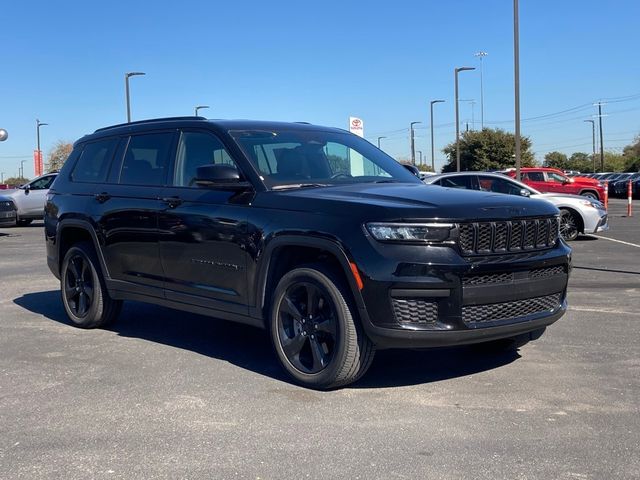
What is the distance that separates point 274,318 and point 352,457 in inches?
58.8

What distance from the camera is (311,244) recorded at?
4609 millimetres

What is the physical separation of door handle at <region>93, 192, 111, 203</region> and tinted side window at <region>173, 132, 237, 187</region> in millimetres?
944

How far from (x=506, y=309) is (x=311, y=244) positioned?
133 cm

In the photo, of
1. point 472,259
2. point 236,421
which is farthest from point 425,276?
point 236,421

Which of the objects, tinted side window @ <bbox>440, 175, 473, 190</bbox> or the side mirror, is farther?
tinted side window @ <bbox>440, 175, 473, 190</bbox>

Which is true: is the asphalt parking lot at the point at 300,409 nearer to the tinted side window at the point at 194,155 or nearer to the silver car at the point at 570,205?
the tinted side window at the point at 194,155

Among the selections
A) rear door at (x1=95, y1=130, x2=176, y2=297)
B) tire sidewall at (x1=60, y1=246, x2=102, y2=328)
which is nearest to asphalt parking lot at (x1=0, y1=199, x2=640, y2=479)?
tire sidewall at (x1=60, y1=246, x2=102, y2=328)

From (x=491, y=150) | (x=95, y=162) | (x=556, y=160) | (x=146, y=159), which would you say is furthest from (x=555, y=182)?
(x=556, y=160)

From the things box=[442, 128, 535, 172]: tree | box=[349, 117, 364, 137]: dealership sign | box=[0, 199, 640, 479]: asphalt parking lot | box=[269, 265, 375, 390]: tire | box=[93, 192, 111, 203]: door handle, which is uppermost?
box=[442, 128, 535, 172]: tree

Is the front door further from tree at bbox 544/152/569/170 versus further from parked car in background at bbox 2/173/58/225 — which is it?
tree at bbox 544/152/569/170

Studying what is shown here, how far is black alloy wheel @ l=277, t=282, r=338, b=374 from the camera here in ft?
15.4

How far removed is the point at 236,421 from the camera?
A: 4.18 meters

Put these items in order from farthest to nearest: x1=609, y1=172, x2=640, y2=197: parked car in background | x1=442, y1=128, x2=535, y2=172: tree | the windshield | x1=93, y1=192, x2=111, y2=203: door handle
A: x1=442, y1=128, x2=535, y2=172: tree → x1=609, y1=172, x2=640, y2=197: parked car in background → x1=93, y1=192, x2=111, y2=203: door handle → the windshield

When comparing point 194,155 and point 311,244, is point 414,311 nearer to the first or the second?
point 311,244
